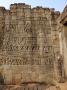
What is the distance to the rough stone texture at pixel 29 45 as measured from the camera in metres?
10.5

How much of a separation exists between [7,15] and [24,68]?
108 inches

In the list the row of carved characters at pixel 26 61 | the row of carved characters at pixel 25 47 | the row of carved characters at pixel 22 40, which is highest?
the row of carved characters at pixel 22 40

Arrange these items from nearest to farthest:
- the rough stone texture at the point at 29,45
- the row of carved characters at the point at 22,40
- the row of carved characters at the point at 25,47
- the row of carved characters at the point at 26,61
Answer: the rough stone texture at the point at 29,45, the row of carved characters at the point at 26,61, the row of carved characters at the point at 25,47, the row of carved characters at the point at 22,40

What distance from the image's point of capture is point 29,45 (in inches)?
427

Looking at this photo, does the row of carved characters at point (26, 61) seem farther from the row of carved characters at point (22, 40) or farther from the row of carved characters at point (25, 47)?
the row of carved characters at point (22, 40)

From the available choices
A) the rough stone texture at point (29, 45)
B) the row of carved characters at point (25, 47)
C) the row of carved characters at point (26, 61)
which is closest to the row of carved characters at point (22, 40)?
the rough stone texture at point (29, 45)

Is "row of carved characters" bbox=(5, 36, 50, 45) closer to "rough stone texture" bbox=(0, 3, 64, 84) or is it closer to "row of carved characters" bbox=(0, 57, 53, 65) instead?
"rough stone texture" bbox=(0, 3, 64, 84)

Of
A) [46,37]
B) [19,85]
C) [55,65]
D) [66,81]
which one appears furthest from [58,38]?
[19,85]

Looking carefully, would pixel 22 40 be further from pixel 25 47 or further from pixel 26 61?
pixel 26 61

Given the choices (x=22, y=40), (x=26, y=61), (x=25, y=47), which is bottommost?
(x=26, y=61)

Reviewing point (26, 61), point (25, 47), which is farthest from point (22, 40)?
point (26, 61)

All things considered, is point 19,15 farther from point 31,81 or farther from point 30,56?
point 31,81

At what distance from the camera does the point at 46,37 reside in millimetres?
11031

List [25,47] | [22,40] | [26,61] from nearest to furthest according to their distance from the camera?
[26,61]
[25,47]
[22,40]
